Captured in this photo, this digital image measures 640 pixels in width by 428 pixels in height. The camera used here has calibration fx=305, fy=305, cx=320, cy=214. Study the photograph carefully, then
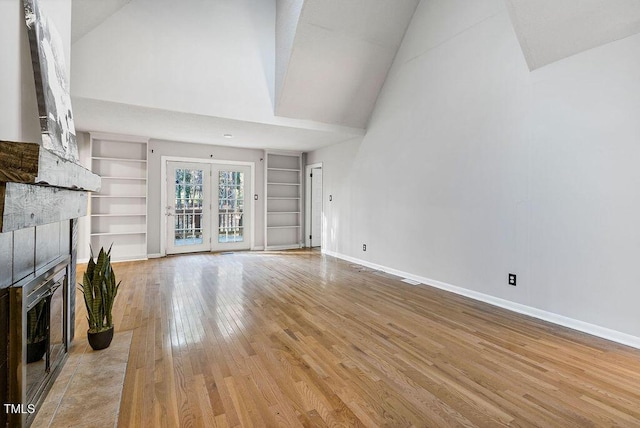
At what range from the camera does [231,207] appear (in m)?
6.96

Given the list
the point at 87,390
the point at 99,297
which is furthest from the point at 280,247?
the point at 87,390

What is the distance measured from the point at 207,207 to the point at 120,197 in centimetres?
161

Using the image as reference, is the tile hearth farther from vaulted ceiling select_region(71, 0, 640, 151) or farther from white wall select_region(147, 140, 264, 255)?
white wall select_region(147, 140, 264, 255)

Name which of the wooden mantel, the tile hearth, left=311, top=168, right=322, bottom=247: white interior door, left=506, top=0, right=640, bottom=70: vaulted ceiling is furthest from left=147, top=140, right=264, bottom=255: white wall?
left=506, top=0, right=640, bottom=70: vaulted ceiling

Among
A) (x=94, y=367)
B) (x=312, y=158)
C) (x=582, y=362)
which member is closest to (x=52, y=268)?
(x=94, y=367)

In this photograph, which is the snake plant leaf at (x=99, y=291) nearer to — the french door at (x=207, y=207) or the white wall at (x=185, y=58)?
the white wall at (x=185, y=58)

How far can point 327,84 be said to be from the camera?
15.4 ft

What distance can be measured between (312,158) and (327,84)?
2717mm

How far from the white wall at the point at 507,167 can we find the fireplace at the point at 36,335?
12.6 feet

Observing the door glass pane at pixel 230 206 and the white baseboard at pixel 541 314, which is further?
the door glass pane at pixel 230 206

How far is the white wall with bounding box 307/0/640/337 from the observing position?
2580 millimetres

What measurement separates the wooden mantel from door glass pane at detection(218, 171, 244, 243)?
17.9 ft

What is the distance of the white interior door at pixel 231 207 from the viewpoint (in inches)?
266

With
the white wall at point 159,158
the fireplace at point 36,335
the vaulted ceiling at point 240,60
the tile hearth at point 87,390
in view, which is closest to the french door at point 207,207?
the white wall at point 159,158
